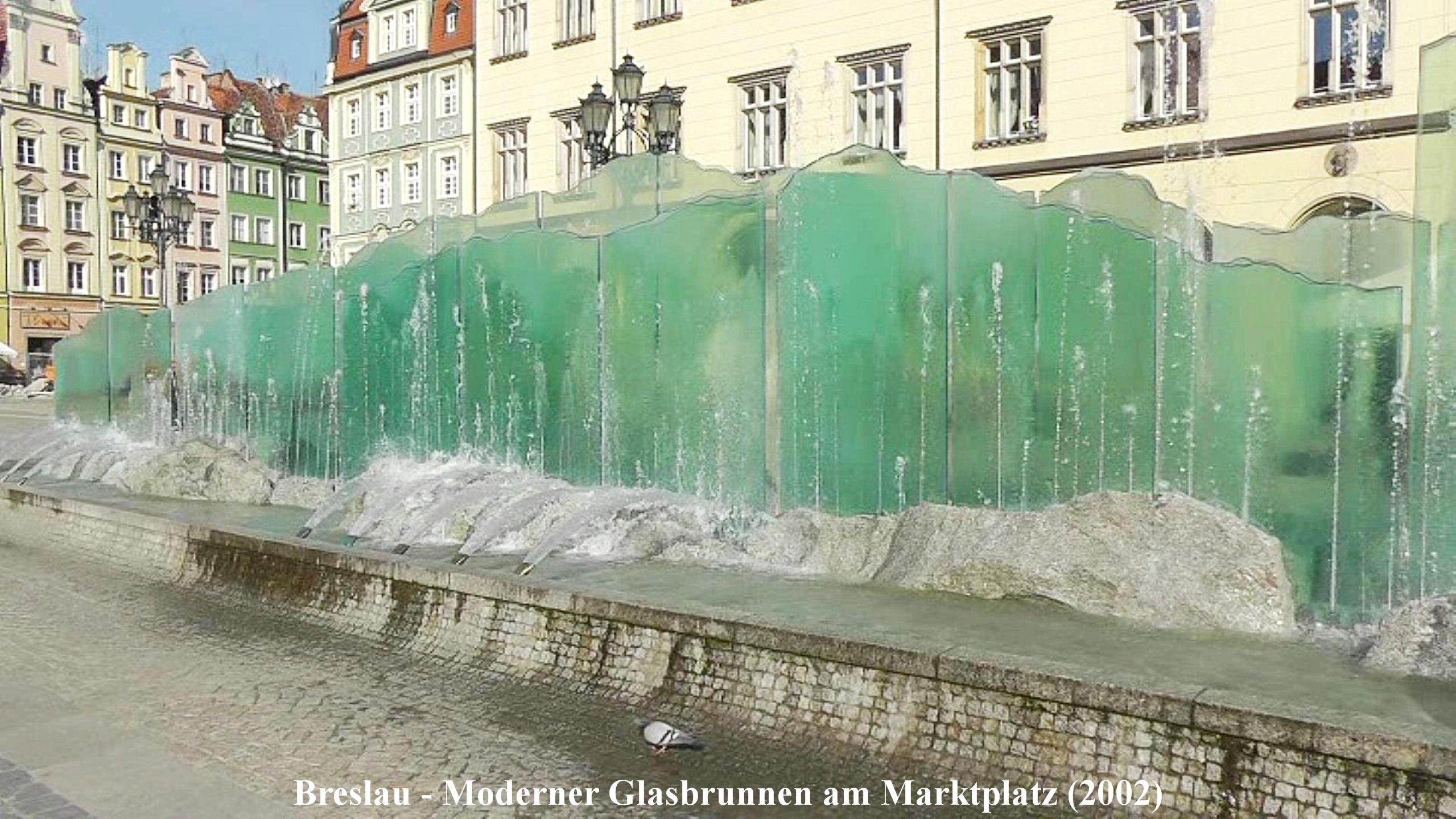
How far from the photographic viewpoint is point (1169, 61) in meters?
20.3

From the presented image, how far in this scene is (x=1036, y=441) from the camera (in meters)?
8.73

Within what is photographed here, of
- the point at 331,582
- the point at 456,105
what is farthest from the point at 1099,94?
the point at 456,105

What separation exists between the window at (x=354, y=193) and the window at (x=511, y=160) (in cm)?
1110

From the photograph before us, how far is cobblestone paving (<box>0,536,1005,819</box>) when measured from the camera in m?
5.74

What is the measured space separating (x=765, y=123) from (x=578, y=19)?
7.01 m

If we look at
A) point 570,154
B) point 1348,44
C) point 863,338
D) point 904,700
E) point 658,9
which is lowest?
point 904,700

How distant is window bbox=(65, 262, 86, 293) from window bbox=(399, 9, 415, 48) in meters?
24.4

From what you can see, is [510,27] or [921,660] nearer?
[921,660]

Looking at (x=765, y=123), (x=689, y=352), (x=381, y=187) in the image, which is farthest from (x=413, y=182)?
(x=689, y=352)

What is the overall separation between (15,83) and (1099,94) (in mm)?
49353

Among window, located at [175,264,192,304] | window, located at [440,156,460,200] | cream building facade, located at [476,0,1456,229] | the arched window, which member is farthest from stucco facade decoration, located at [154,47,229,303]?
the arched window

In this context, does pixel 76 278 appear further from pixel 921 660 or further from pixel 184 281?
pixel 921 660

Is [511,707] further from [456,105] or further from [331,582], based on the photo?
[456,105]

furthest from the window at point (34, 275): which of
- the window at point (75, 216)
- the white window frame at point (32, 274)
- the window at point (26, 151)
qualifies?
the window at point (26, 151)
